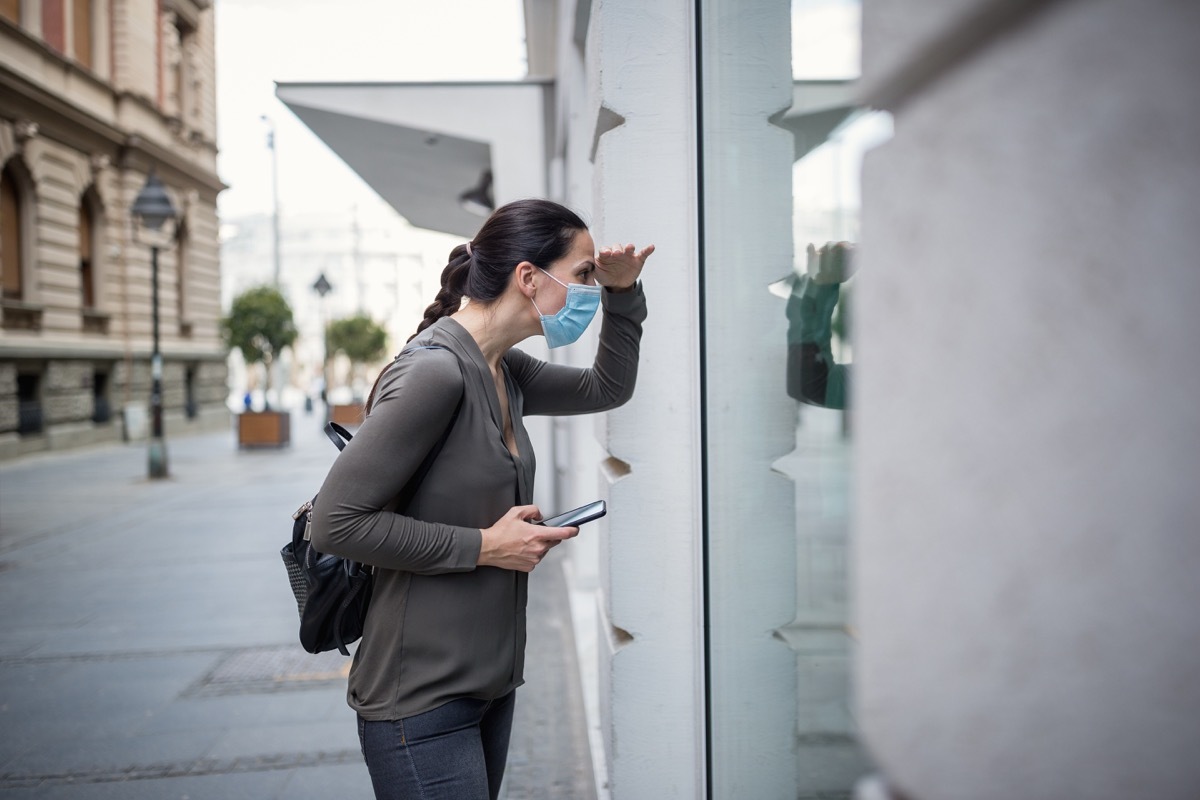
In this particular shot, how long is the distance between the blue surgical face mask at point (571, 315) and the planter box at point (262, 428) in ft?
69.5

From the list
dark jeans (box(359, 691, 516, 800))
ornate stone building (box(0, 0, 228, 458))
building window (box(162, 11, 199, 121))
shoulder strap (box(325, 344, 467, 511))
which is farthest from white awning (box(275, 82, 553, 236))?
building window (box(162, 11, 199, 121))

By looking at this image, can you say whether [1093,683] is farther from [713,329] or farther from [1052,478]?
[713,329]

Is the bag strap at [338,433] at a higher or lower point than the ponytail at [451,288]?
lower

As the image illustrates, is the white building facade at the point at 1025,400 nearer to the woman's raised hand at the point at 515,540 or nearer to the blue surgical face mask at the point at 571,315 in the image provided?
the woman's raised hand at the point at 515,540

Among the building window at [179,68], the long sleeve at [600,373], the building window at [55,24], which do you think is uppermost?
the building window at [179,68]

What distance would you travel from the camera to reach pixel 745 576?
7.14ft

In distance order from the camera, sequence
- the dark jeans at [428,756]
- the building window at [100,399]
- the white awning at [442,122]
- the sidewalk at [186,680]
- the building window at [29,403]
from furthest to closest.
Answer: the building window at [100,399]
the building window at [29,403]
the white awning at [442,122]
the sidewalk at [186,680]
the dark jeans at [428,756]

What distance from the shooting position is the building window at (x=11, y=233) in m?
20.0

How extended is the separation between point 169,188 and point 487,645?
30078mm

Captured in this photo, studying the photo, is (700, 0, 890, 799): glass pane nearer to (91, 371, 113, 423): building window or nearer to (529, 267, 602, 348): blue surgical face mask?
(529, 267, 602, 348): blue surgical face mask

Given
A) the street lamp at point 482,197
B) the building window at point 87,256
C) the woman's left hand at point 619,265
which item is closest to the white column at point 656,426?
the woman's left hand at point 619,265

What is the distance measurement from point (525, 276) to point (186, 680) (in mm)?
4414

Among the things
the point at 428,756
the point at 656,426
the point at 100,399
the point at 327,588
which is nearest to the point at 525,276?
the point at 656,426


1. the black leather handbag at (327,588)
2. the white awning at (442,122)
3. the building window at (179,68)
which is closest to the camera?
the black leather handbag at (327,588)
